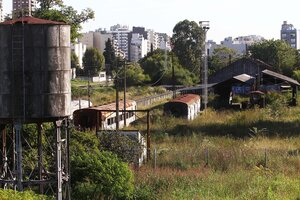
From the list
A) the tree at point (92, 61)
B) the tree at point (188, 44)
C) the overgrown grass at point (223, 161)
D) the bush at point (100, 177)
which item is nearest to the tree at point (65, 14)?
the overgrown grass at point (223, 161)

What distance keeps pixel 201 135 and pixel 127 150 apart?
953 centimetres

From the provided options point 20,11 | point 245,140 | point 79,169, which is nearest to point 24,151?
point 79,169

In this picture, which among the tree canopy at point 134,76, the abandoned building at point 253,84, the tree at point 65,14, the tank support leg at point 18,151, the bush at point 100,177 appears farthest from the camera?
the tree canopy at point 134,76

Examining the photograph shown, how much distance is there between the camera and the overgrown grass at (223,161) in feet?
59.7

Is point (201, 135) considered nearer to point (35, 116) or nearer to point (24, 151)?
point (24, 151)

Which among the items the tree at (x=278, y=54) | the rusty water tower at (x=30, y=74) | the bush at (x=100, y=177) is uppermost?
the tree at (x=278, y=54)

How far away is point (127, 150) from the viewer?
2238 centimetres

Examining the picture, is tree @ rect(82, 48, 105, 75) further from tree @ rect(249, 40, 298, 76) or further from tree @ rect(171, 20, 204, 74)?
tree @ rect(249, 40, 298, 76)

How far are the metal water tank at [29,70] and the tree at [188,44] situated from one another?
280 ft

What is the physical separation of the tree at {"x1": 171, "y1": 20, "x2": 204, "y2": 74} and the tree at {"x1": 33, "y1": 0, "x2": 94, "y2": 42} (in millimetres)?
63672

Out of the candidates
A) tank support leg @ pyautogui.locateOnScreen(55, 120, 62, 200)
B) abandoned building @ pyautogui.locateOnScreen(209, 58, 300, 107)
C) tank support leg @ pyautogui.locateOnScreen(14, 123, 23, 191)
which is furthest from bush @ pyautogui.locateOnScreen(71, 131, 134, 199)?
abandoned building @ pyautogui.locateOnScreen(209, 58, 300, 107)

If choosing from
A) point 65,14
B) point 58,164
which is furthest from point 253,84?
point 58,164

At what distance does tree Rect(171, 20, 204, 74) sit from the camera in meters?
98.7

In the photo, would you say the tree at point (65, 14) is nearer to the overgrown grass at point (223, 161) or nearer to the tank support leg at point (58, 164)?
the overgrown grass at point (223, 161)
